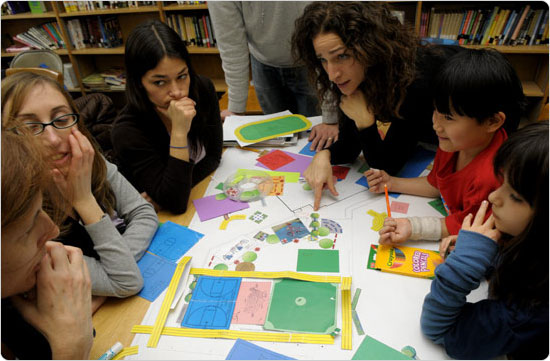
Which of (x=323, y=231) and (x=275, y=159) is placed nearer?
(x=323, y=231)

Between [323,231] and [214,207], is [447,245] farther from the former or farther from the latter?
[214,207]

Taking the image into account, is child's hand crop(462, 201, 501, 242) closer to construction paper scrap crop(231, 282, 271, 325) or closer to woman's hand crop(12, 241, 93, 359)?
construction paper scrap crop(231, 282, 271, 325)

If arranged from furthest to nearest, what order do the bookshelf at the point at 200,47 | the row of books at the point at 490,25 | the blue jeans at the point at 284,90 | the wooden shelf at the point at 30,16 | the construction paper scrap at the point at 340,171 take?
the wooden shelf at the point at 30,16 → the bookshelf at the point at 200,47 → the row of books at the point at 490,25 → the blue jeans at the point at 284,90 → the construction paper scrap at the point at 340,171

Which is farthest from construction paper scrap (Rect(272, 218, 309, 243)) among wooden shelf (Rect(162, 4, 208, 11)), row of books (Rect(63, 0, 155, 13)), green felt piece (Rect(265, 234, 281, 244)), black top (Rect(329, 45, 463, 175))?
row of books (Rect(63, 0, 155, 13))

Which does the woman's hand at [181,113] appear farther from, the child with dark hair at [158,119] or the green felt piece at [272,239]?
the green felt piece at [272,239]

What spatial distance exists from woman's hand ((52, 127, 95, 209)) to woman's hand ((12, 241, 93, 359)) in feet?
0.75

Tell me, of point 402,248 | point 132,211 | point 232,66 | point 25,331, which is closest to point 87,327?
point 25,331

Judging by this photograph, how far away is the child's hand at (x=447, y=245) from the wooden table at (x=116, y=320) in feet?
2.43

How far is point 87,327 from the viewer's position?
710 millimetres

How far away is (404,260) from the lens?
91cm

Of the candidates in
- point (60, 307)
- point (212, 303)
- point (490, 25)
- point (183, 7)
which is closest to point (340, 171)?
point (212, 303)

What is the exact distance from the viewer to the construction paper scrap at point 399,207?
1.11 metres

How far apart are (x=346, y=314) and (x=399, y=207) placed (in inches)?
17.9

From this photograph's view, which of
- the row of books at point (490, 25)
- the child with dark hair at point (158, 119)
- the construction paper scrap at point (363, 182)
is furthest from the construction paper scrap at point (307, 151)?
the row of books at point (490, 25)
